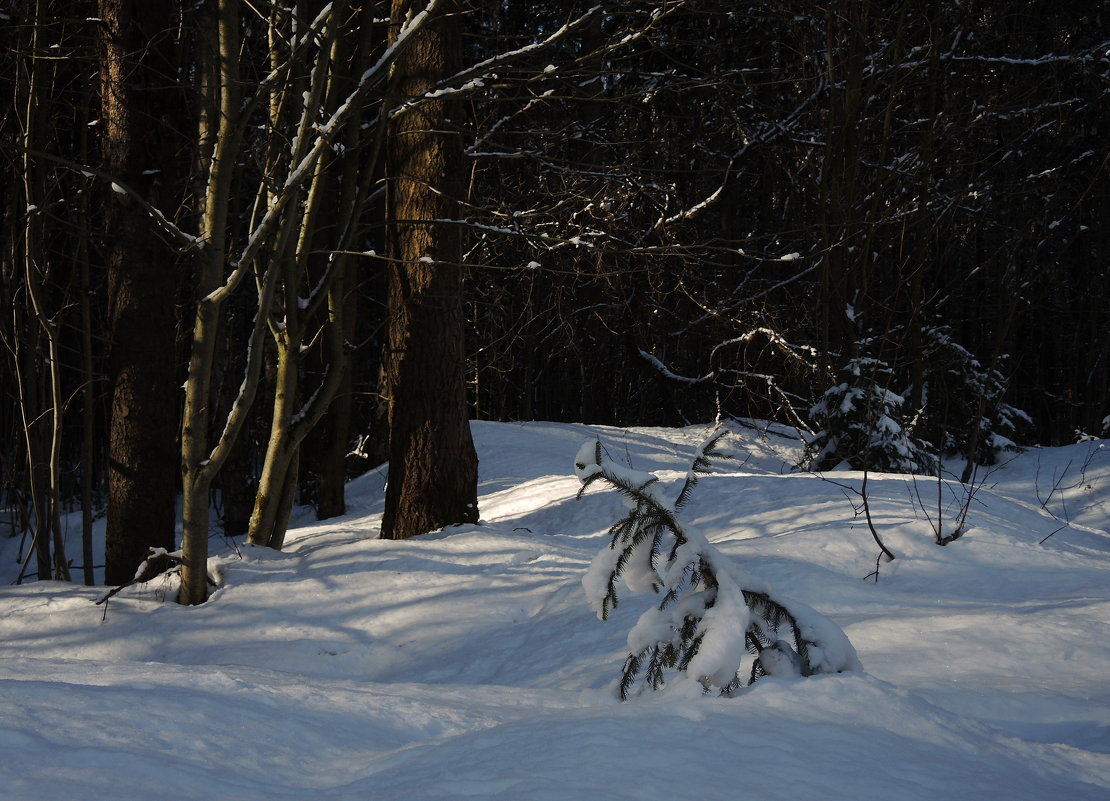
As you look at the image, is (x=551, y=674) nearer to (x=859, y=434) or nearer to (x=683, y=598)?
(x=683, y=598)

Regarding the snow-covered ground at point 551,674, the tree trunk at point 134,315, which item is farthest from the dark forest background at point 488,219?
the snow-covered ground at point 551,674

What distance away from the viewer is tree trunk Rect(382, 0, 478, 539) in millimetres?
7082

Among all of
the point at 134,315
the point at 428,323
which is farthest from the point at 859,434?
the point at 134,315

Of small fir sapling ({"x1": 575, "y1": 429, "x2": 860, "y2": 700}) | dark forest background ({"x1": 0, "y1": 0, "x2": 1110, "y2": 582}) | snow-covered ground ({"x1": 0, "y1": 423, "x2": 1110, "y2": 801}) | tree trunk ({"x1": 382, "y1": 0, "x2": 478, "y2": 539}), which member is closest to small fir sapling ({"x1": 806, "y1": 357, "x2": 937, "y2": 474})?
dark forest background ({"x1": 0, "y1": 0, "x2": 1110, "y2": 582})

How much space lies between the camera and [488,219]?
8.07 meters

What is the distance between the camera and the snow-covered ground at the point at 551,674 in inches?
74.8

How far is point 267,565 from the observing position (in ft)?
20.4

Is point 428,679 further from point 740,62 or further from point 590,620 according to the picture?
point 740,62

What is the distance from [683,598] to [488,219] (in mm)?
5847

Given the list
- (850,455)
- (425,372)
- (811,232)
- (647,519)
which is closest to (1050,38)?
(811,232)

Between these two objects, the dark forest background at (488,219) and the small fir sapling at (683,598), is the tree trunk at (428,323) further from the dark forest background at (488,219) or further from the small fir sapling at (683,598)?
the small fir sapling at (683,598)

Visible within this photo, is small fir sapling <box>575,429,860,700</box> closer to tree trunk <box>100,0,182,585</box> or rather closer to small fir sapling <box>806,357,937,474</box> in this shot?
tree trunk <box>100,0,182,585</box>

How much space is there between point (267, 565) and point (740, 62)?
39.3 feet

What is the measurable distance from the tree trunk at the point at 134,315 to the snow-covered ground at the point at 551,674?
0.81 metres
